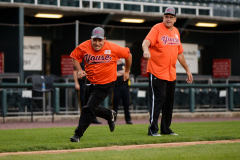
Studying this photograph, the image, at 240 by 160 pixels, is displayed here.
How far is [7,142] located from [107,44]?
2.22 meters

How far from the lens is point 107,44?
7.73 meters

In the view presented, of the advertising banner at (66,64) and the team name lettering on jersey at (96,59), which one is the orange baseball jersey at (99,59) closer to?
the team name lettering on jersey at (96,59)

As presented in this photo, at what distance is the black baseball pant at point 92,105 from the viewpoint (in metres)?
7.52

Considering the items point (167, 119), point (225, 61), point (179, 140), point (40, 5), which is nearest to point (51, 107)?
point (40, 5)

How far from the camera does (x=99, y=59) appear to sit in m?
7.64

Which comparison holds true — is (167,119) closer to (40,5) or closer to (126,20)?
(40,5)

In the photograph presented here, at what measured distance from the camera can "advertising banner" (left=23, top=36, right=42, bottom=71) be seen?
16.0m

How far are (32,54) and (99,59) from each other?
893cm

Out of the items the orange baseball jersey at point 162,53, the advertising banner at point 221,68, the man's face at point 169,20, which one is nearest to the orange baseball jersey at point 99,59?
the orange baseball jersey at point 162,53

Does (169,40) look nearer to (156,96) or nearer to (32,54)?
(156,96)

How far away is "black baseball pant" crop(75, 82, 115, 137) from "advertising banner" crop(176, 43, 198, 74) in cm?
1131

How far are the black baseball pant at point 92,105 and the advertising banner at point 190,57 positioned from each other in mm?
11306

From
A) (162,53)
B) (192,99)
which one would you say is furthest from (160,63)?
(192,99)

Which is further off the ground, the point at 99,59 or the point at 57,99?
the point at 99,59
